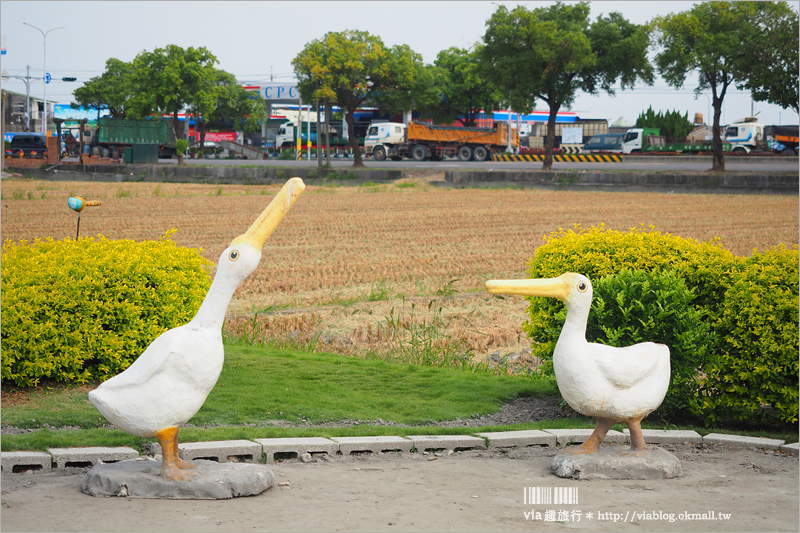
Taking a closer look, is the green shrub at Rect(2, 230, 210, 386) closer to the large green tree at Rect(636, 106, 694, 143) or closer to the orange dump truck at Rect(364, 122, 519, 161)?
the orange dump truck at Rect(364, 122, 519, 161)

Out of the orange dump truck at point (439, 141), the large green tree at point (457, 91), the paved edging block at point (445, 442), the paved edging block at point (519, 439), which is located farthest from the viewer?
the large green tree at point (457, 91)

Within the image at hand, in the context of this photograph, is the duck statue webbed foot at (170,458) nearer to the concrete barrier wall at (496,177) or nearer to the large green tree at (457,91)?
the concrete barrier wall at (496,177)

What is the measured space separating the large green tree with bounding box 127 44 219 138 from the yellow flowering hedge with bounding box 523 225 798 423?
42725mm

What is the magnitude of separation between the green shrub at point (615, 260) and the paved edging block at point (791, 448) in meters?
1.37

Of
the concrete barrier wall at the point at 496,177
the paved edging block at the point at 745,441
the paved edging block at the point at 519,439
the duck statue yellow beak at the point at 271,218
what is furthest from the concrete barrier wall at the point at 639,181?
the duck statue yellow beak at the point at 271,218

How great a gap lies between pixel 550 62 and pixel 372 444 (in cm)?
3201

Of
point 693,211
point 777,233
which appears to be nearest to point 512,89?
point 693,211

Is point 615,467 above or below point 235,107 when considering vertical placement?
below

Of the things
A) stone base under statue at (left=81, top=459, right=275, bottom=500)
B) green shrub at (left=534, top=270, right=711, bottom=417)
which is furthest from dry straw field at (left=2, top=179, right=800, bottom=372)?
stone base under statue at (left=81, top=459, right=275, bottom=500)

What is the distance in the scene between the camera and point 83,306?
6.89 meters

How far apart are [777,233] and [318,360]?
608 inches

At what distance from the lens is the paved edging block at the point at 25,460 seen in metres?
4.86

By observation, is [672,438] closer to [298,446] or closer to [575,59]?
[298,446]

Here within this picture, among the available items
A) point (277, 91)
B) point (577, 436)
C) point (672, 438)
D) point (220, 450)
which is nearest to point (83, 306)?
point (220, 450)
